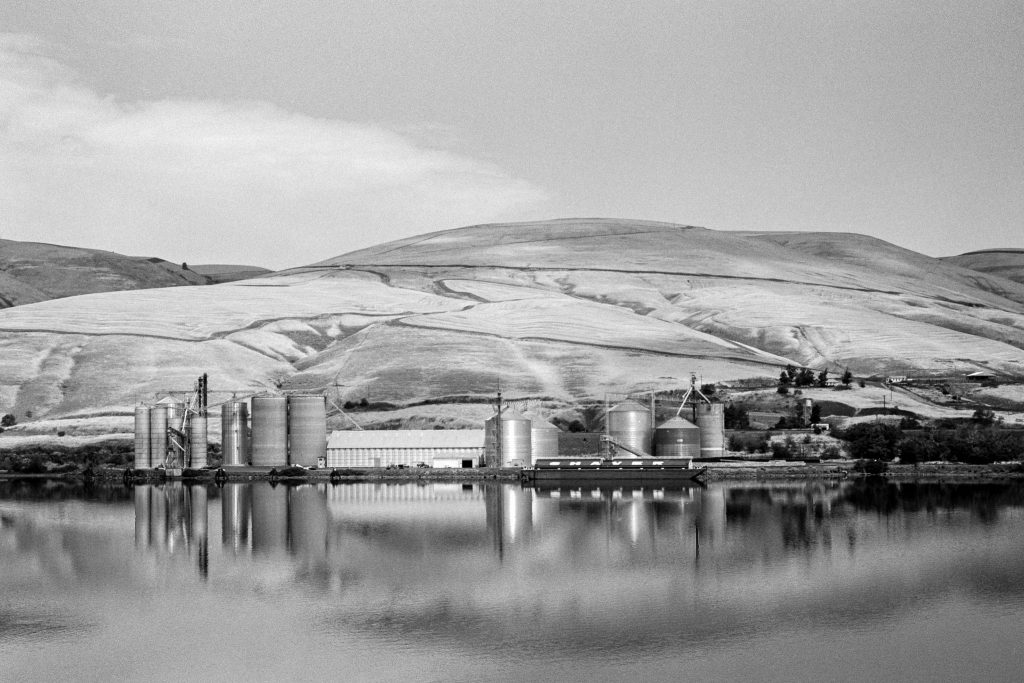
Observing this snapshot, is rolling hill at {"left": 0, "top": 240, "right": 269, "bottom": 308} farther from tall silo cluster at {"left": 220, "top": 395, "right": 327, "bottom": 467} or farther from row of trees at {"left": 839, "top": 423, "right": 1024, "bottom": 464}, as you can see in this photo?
row of trees at {"left": 839, "top": 423, "right": 1024, "bottom": 464}

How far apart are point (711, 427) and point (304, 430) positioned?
2044 cm

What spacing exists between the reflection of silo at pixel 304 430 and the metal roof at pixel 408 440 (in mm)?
1146

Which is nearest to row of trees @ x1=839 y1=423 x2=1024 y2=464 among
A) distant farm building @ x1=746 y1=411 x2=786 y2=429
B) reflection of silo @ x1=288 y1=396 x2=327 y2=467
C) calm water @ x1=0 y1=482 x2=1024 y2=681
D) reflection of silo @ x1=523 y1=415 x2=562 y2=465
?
distant farm building @ x1=746 y1=411 x2=786 y2=429

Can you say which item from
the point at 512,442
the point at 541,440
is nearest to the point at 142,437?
the point at 512,442

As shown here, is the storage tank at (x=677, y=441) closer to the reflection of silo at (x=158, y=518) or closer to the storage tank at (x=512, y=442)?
the storage tank at (x=512, y=442)

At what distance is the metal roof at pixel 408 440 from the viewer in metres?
66.4

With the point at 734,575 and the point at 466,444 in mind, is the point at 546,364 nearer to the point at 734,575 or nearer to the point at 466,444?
the point at 466,444

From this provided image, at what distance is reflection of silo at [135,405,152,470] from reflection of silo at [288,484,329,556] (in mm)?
13473

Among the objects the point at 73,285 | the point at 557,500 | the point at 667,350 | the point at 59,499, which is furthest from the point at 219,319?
the point at 73,285

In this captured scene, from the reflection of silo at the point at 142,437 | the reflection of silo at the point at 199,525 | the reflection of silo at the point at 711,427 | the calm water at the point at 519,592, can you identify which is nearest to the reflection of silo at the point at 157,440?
the reflection of silo at the point at 142,437

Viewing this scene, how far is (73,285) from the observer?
17288 centimetres

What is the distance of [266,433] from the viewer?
65375 mm

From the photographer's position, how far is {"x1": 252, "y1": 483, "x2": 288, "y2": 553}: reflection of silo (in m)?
36.7

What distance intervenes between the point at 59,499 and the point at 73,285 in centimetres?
12582
